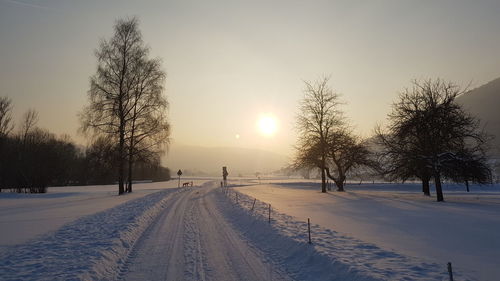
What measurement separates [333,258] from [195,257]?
371 centimetres

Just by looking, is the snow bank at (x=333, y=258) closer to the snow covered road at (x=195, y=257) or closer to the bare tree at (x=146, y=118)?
the snow covered road at (x=195, y=257)

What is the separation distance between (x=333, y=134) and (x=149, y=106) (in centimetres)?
2059

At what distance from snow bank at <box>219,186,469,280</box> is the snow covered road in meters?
0.69

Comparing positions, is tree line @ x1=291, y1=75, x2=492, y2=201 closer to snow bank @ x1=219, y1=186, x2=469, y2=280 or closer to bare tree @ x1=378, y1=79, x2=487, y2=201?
bare tree @ x1=378, y1=79, x2=487, y2=201

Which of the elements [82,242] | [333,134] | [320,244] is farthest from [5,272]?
[333,134]

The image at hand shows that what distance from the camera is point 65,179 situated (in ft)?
265

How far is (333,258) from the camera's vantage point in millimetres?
8562

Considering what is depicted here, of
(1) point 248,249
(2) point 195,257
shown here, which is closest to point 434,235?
(1) point 248,249

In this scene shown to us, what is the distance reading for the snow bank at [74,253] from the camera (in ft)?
24.9

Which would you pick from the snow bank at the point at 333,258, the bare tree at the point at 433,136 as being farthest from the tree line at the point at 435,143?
the snow bank at the point at 333,258

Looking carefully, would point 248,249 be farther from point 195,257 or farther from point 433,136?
point 433,136

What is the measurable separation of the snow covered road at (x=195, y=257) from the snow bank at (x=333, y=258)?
69cm

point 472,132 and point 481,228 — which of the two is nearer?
point 481,228

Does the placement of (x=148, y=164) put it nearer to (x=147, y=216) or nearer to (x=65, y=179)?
(x=147, y=216)
